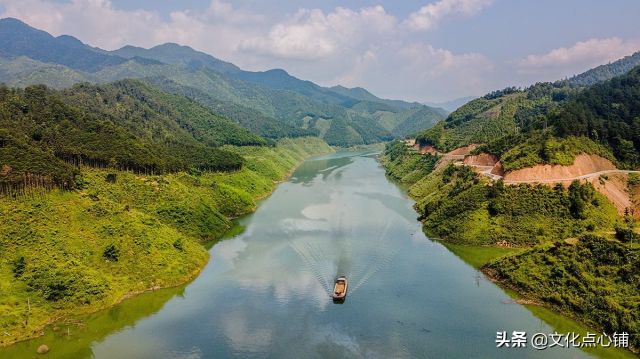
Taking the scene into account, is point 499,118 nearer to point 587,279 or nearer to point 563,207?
point 563,207

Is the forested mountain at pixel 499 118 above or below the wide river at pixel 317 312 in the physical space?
above

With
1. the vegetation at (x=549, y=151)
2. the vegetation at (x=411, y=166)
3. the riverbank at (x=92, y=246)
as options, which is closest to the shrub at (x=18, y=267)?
the riverbank at (x=92, y=246)

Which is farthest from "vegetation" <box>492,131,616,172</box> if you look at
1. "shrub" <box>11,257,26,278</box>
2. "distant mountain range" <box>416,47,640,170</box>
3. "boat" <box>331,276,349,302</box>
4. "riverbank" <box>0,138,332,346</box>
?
"shrub" <box>11,257,26,278</box>

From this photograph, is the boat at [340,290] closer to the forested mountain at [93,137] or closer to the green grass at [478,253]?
the green grass at [478,253]

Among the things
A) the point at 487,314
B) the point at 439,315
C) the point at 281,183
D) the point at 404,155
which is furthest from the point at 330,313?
the point at 404,155

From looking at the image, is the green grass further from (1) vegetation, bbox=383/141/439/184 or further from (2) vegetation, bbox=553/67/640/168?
(1) vegetation, bbox=383/141/439/184

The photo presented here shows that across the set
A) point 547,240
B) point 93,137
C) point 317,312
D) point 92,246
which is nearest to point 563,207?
point 547,240
